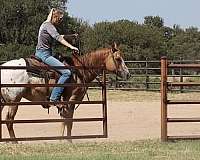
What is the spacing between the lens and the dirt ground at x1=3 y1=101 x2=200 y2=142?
1265 centimetres

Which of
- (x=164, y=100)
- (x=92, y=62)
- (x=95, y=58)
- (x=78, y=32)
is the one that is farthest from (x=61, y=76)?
(x=78, y=32)

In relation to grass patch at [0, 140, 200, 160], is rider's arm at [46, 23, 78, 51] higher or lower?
higher

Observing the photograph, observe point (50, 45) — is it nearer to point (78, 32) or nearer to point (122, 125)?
point (122, 125)

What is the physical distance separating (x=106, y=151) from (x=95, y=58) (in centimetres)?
261

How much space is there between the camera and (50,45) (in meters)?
11.2

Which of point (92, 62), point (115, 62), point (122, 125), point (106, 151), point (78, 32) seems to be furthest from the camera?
point (78, 32)

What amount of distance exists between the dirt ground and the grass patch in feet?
4.82

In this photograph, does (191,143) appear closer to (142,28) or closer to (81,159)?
(81,159)

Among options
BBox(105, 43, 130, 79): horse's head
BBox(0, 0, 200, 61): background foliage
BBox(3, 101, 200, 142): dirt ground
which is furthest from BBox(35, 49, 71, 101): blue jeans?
BBox(0, 0, 200, 61): background foliage

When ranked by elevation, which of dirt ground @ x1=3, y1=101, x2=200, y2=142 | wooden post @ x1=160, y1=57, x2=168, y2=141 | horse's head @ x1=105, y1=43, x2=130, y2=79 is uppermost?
horse's head @ x1=105, y1=43, x2=130, y2=79

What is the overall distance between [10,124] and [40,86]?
893 millimetres

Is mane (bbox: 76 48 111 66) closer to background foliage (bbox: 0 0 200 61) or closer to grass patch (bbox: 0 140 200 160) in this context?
grass patch (bbox: 0 140 200 160)

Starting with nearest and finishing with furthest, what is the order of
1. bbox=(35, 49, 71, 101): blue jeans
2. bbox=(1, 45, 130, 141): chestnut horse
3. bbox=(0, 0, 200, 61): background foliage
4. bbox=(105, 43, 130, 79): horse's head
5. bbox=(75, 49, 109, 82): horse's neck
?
bbox=(35, 49, 71, 101): blue jeans
bbox=(1, 45, 130, 141): chestnut horse
bbox=(75, 49, 109, 82): horse's neck
bbox=(105, 43, 130, 79): horse's head
bbox=(0, 0, 200, 61): background foliage

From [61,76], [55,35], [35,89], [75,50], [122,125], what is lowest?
[122,125]
